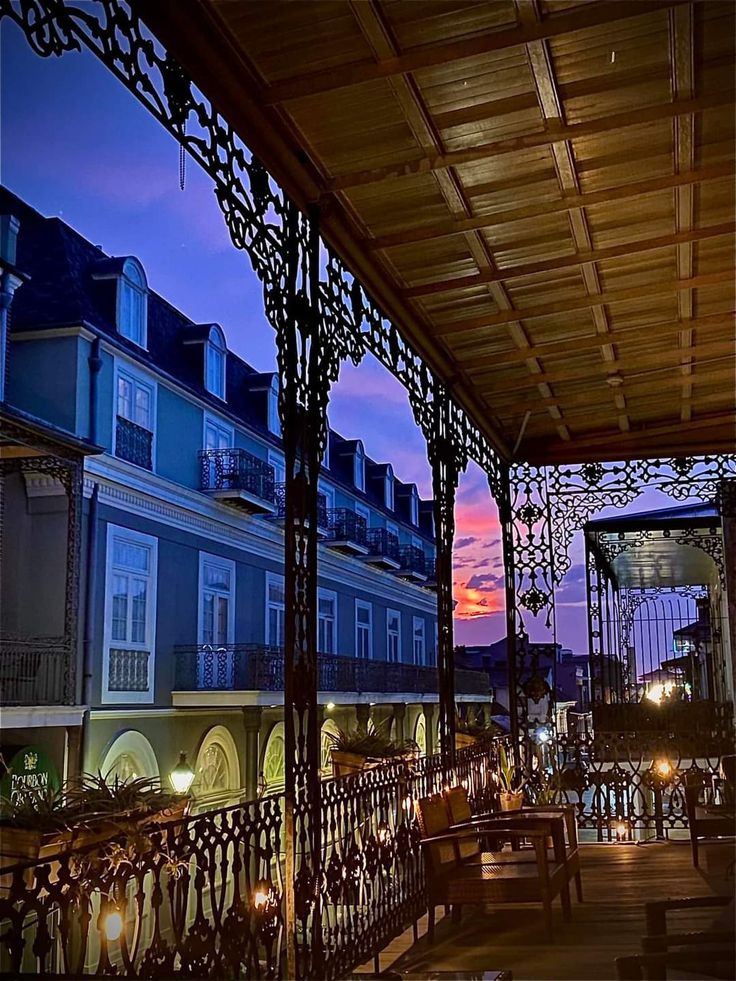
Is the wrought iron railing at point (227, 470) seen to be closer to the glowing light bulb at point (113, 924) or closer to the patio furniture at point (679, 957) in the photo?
the glowing light bulb at point (113, 924)

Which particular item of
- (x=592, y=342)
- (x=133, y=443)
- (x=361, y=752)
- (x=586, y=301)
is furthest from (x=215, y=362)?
(x=586, y=301)

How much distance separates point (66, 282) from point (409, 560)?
48.1 ft

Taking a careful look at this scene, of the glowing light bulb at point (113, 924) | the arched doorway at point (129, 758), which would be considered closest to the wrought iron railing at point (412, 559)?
the arched doorway at point (129, 758)

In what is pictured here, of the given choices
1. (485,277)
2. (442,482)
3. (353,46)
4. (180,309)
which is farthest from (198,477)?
(353,46)

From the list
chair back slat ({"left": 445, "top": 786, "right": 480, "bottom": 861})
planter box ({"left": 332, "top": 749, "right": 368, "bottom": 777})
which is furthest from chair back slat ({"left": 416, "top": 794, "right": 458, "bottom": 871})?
planter box ({"left": 332, "top": 749, "right": 368, "bottom": 777})

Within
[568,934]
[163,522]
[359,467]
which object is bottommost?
[568,934]

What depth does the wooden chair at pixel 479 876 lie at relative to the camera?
5.19 metres

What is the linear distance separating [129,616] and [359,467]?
11.4 meters

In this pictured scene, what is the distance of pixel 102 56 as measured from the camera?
3.40 meters

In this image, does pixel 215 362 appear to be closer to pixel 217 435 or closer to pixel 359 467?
pixel 217 435

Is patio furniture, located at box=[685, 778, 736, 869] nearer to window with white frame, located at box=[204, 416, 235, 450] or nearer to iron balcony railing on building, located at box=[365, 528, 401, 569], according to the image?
window with white frame, located at box=[204, 416, 235, 450]

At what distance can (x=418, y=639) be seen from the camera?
28453 millimetres

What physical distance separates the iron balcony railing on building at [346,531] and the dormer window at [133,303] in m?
7.24

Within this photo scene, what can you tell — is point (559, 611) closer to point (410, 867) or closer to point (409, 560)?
point (410, 867)
